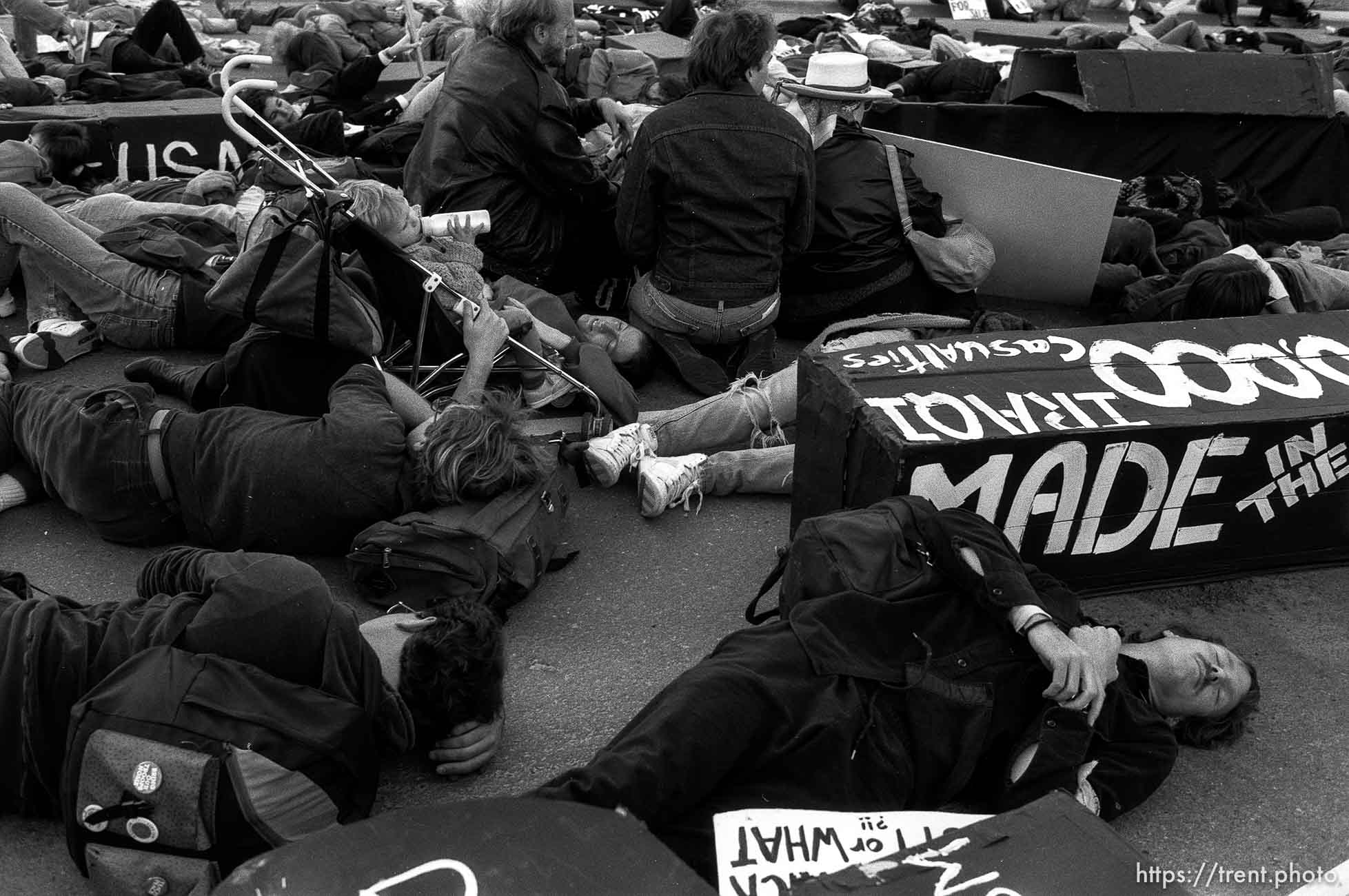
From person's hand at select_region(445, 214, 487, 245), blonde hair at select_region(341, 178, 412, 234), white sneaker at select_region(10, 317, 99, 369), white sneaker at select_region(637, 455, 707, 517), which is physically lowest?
white sneaker at select_region(10, 317, 99, 369)

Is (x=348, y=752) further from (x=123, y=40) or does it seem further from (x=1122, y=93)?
(x=123, y=40)

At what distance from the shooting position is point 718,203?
5078 mm

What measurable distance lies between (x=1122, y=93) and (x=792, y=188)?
3058 mm

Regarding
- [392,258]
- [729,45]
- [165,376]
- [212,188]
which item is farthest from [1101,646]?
[212,188]

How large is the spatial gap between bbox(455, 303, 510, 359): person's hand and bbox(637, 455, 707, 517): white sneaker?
2.30ft

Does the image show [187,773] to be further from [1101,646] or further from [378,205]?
[378,205]

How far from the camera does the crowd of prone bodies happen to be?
277 cm

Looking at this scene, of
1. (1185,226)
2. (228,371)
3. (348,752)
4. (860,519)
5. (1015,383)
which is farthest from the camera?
(1185,226)

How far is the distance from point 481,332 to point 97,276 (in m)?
1.76

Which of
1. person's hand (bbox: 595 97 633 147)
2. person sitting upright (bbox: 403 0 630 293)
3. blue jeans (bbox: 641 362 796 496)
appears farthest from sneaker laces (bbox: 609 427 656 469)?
person's hand (bbox: 595 97 633 147)

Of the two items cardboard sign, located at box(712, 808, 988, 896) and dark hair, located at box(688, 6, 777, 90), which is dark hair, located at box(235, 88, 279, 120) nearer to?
dark hair, located at box(688, 6, 777, 90)

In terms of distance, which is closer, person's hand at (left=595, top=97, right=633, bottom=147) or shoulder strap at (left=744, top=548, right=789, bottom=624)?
shoulder strap at (left=744, top=548, right=789, bottom=624)

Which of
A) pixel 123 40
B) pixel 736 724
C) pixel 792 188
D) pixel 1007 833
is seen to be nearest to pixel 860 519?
pixel 736 724

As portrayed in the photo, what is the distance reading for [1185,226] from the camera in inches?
264
